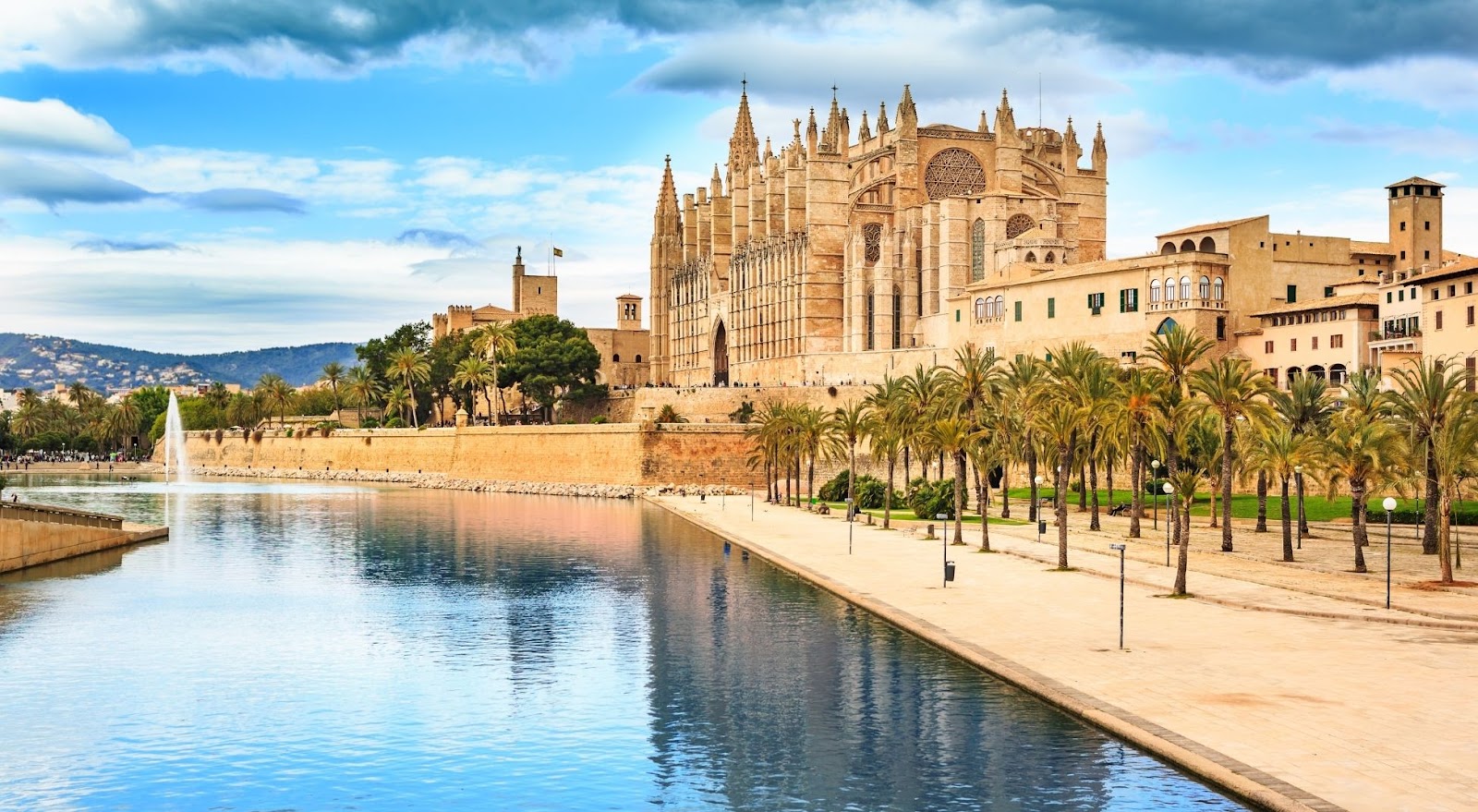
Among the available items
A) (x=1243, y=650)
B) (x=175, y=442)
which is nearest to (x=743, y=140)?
(x=175, y=442)

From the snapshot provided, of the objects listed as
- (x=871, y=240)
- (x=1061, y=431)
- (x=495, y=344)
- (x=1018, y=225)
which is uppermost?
(x=871, y=240)

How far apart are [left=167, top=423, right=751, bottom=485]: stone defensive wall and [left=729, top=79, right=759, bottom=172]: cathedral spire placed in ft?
99.9

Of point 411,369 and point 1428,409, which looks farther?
point 411,369

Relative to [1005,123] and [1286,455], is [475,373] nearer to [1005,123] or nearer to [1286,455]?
[1005,123]

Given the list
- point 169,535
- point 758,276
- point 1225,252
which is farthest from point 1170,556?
point 758,276

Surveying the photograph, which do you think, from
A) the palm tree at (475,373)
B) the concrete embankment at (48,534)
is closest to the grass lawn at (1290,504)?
the concrete embankment at (48,534)

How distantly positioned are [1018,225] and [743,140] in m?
37.9

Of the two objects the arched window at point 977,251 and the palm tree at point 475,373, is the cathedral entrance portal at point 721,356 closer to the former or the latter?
the palm tree at point 475,373

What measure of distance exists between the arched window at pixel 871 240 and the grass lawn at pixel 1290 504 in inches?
1166

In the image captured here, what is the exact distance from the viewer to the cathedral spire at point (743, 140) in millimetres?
109875

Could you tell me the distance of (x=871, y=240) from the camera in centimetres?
8712

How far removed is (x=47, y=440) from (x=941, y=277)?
9743 centimetres

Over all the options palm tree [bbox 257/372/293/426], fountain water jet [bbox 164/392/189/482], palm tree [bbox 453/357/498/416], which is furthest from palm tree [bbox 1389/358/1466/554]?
fountain water jet [bbox 164/392/189/482]

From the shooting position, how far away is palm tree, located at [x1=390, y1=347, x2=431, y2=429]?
103m
